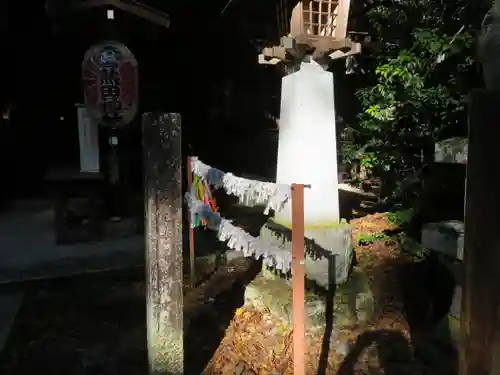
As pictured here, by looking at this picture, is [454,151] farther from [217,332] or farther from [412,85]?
[217,332]

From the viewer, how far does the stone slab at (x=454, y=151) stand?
238 centimetres

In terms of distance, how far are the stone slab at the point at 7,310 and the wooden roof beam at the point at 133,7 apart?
3.51m

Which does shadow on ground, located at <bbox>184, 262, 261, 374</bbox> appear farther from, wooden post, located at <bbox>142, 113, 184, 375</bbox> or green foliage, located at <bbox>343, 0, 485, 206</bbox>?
green foliage, located at <bbox>343, 0, 485, 206</bbox>

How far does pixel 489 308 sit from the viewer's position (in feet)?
3.86

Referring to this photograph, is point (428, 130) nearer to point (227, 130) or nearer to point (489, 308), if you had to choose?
point (489, 308)

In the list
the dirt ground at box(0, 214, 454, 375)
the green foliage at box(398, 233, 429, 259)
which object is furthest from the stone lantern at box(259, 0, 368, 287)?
the green foliage at box(398, 233, 429, 259)

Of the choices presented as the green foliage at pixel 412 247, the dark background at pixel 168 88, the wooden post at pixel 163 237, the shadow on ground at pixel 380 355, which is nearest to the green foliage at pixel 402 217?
the green foliage at pixel 412 247

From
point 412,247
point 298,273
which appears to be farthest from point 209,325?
point 412,247

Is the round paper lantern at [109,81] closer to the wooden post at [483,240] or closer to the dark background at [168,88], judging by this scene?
the dark background at [168,88]

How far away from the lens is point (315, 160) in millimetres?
4238

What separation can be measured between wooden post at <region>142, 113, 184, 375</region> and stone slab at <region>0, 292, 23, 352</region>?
6.83ft

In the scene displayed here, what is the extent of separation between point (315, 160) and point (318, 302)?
1209 mm

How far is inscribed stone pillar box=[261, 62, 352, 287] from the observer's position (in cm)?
423

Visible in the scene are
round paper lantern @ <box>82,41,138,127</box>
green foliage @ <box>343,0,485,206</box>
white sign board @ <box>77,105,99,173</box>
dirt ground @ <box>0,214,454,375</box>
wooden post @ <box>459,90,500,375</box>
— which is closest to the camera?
wooden post @ <box>459,90,500,375</box>
